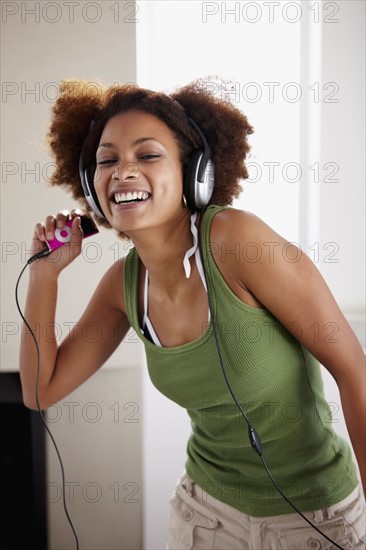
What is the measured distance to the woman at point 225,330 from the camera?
3.22 ft

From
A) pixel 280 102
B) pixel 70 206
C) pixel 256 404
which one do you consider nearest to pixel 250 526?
pixel 256 404

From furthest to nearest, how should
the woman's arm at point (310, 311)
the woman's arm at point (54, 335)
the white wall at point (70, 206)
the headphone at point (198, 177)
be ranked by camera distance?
the white wall at point (70, 206)
the woman's arm at point (54, 335)
the headphone at point (198, 177)
the woman's arm at point (310, 311)

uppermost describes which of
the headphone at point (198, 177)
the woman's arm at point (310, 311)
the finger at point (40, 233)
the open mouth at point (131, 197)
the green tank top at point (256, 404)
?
the headphone at point (198, 177)

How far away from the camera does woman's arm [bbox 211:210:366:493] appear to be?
96cm

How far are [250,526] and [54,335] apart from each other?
53cm

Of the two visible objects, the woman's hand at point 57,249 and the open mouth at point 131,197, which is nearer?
the open mouth at point 131,197

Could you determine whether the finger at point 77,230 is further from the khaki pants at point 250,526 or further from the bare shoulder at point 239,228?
the khaki pants at point 250,526

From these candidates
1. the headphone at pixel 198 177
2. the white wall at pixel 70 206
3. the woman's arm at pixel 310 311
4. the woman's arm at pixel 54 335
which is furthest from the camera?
the white wall at pixel 70 206

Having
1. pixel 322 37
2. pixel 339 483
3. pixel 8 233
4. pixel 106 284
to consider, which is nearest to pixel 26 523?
pixel 8 233

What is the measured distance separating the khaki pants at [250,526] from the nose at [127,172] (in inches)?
23.0

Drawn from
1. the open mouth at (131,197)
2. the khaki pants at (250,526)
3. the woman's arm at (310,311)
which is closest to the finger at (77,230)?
the open mouth at (131,197)

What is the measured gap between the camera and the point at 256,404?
1.06 m

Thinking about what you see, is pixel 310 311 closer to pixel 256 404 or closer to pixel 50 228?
pixel 256 404

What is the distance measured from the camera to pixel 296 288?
3.19 ft
